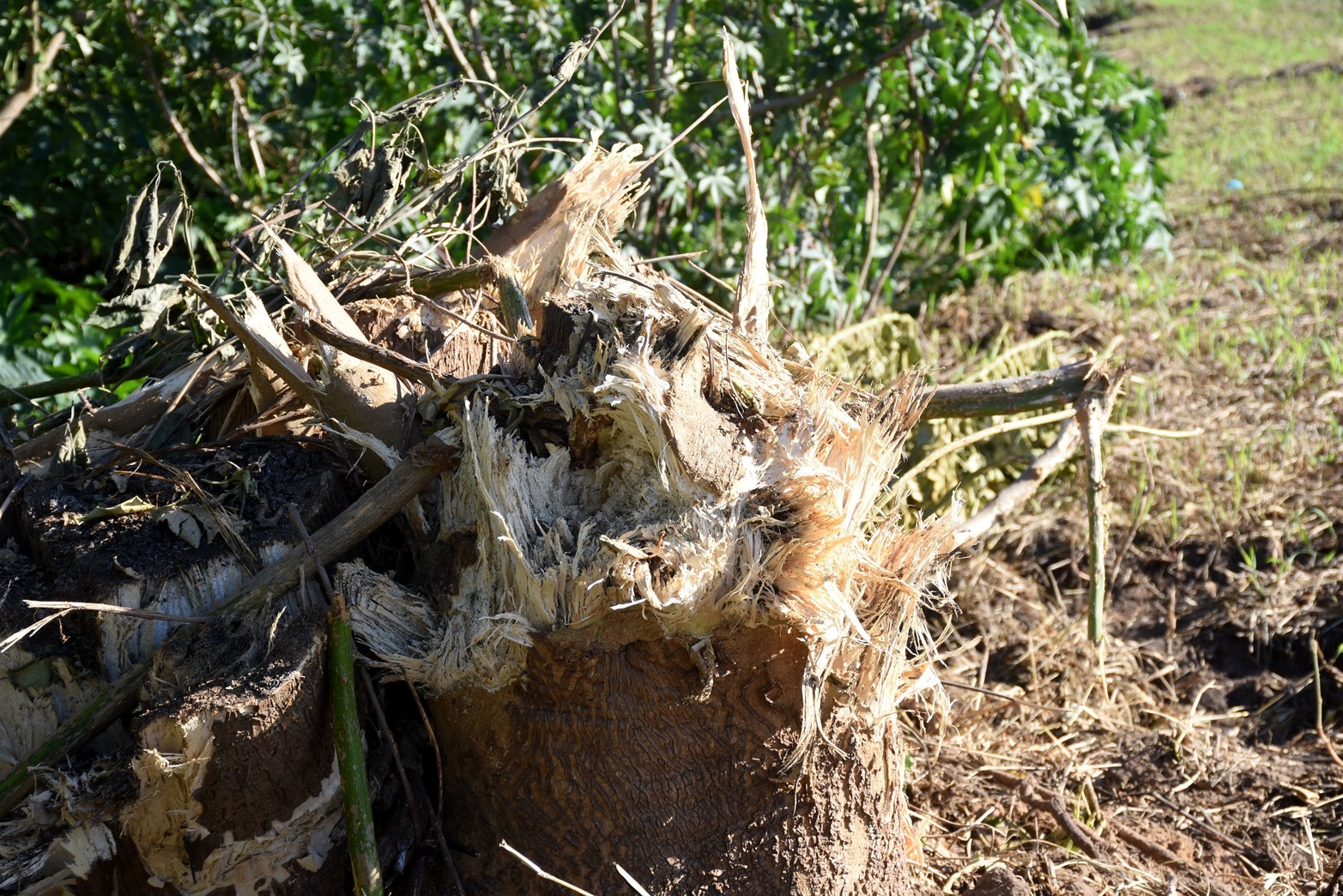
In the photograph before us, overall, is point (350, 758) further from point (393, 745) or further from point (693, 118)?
point (693, 118)

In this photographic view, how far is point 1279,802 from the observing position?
2047 millimetres

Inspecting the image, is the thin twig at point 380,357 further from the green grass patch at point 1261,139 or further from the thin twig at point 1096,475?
the green grass patch at point 1261,139

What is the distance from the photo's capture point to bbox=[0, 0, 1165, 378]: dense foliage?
3.50 meters

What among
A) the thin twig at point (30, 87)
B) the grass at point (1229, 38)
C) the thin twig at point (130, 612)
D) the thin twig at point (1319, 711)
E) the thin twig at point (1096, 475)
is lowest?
the grass at point (1229, 38)

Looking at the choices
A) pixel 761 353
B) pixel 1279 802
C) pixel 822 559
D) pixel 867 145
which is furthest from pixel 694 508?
pixel 867 145

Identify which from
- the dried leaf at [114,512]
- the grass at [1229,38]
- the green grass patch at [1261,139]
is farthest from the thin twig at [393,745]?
the grass at [1229,38]

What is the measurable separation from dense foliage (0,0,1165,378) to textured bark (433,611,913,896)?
2.17 metres

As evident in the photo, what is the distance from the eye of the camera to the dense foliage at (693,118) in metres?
3.50

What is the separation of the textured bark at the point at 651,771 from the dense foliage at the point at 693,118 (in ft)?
7.11

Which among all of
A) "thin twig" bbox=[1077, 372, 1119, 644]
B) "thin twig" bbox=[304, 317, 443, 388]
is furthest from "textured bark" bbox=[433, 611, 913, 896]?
"thin twig" bbox=[1077, 372, 1119, 644]

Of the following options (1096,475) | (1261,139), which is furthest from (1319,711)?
(1261,139)

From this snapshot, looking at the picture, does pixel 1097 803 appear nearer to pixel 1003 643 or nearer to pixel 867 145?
pixel 1003 643

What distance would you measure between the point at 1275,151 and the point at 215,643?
6561 millimetres

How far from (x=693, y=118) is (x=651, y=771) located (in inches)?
98.7
